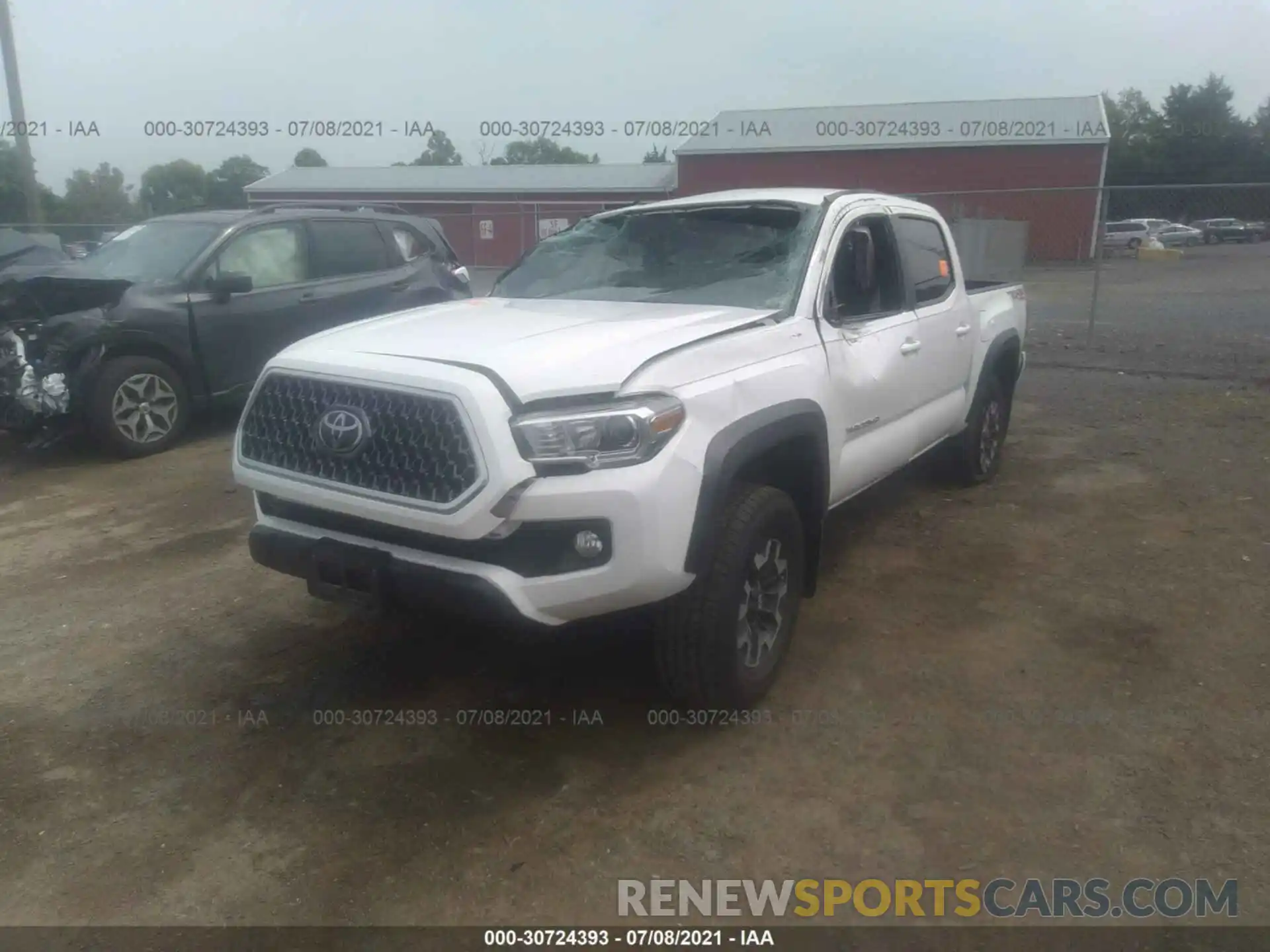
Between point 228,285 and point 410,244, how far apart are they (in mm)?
2253

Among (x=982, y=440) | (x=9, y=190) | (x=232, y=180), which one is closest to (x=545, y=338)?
(x=982, y=440)

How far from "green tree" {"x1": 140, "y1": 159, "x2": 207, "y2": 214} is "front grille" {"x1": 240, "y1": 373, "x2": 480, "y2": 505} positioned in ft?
97.7

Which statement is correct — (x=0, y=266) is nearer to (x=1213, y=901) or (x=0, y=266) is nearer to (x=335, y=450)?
(x=335, y=450)

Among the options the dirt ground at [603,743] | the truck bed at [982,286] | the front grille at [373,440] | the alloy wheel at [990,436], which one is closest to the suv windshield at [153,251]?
the dirt ground at [603,743]

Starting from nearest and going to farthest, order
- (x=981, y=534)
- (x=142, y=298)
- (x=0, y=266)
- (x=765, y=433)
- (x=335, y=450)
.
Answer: (x=335, y=450)
(x=765, y=433)
(x=981, y=534)
(x=142, y=298)
(x=0, y=266)

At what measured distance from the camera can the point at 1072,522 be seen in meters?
5.77

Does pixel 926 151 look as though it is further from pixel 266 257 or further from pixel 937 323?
pixel 937 323

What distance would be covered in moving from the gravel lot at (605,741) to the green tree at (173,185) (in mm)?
29201

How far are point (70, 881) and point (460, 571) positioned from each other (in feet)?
4.59

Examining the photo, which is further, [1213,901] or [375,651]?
[375,651]

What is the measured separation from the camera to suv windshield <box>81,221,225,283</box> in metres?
7.71

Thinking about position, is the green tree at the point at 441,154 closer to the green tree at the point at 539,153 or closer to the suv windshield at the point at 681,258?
the green tree at the point at 539,153

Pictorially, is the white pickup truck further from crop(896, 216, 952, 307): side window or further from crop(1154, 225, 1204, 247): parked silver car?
crop(1154, 225, 1204, 247): parked silver car

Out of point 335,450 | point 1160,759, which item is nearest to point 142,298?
point 335,450
